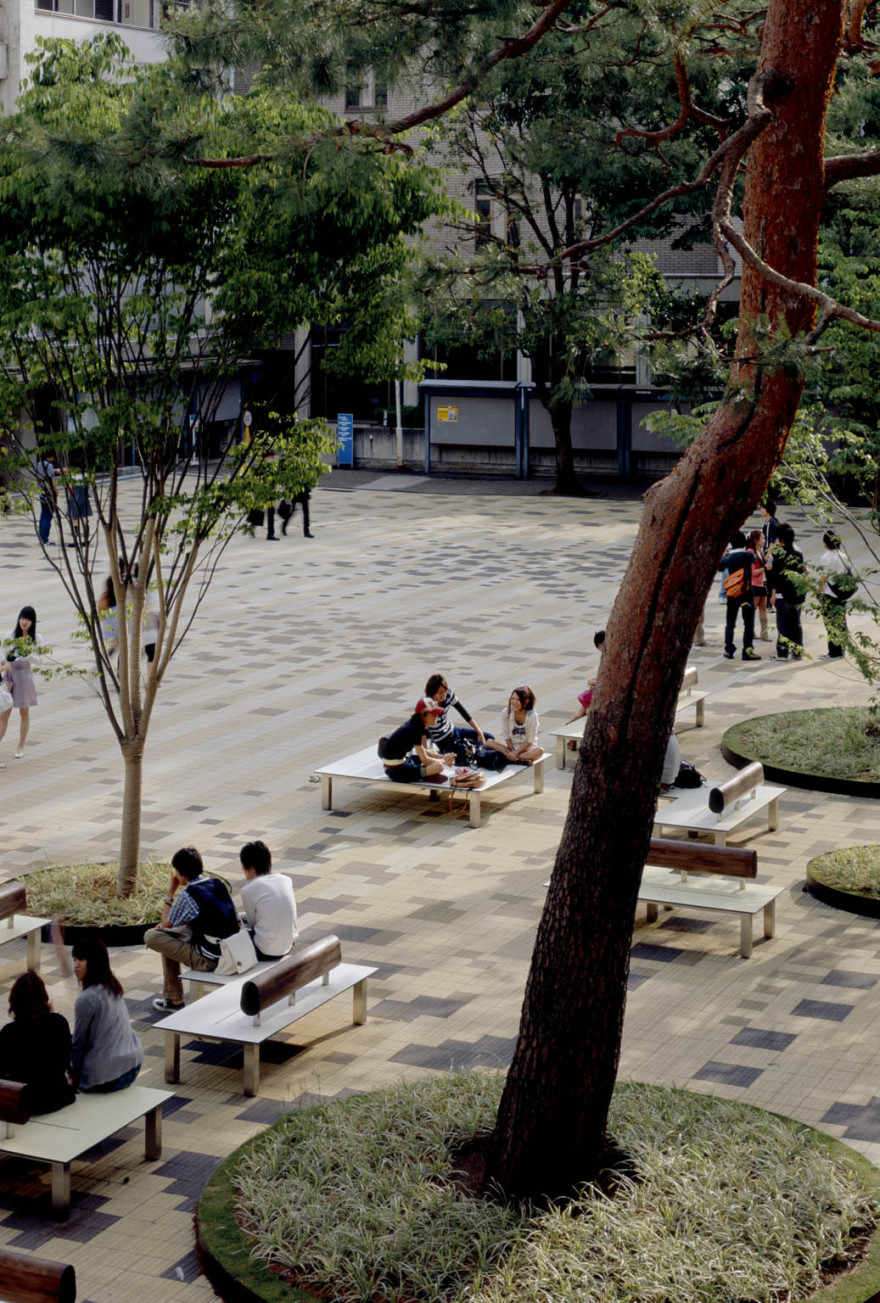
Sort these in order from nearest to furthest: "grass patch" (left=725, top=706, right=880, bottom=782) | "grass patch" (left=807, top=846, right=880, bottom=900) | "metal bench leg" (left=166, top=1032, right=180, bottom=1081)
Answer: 1. "metal bench leg" (left=166, top=1032, right=180, bottom=1081)
2. "grass patch" (left=807, top=846, right=880, bottom=900)
3. "grass patch" (left=725, top=706, right=880, bottom=782)

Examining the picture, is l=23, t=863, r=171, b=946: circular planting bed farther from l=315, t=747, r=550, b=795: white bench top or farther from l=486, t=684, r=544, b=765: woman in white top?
l=486, t=684, r=544, b=765: woman in white top

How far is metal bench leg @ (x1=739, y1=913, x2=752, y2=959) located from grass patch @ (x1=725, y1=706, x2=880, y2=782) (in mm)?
4522

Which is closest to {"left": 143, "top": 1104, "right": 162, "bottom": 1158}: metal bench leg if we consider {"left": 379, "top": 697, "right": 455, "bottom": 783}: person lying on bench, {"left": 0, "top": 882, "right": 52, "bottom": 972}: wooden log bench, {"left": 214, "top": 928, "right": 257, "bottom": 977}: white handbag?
{"left": 214, "top": 928, "right": 257, "bottom": 977}: white handbag

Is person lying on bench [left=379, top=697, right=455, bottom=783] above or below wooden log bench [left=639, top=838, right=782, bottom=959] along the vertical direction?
above

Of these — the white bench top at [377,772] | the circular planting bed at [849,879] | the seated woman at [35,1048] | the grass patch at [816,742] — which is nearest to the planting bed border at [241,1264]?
the seated woman at [35,1048]

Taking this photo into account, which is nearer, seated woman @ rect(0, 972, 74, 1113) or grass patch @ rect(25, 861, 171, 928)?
seated woman @ rect(0, 972, 74, 1113)

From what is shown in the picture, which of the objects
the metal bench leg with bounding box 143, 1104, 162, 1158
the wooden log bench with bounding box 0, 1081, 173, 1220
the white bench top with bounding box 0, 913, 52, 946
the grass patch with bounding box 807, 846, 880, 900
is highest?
the white bench top with bounding box 0, 913, 52, 946

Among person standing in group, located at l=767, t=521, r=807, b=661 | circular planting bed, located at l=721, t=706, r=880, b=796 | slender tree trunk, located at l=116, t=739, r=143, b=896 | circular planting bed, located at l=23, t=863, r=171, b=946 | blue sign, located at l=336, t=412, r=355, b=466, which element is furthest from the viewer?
blue sign, located at l=336, t=412, r=355, b=466

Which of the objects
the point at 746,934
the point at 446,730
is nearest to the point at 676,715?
the point at 446,730

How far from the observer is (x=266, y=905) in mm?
10836

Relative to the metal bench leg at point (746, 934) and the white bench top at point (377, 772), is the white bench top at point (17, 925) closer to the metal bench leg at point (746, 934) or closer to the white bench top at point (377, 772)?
the white bench top at point (377, 772)

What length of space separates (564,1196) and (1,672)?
428 inches

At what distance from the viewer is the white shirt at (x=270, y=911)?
10.8 metres

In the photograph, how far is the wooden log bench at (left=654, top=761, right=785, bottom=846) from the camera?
14039 mm
